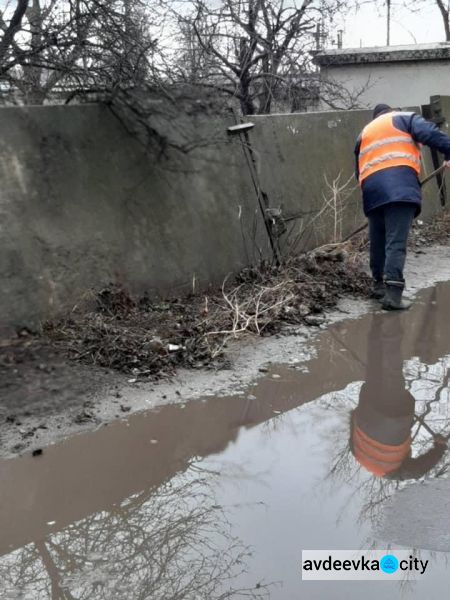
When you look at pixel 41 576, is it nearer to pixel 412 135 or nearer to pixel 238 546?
pixel 238 546

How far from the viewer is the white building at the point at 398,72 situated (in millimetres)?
13406

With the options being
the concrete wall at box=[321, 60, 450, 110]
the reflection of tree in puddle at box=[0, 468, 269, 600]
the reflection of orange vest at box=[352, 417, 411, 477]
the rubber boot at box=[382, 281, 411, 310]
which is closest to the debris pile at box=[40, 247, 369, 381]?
the rubber boot at box=[382, 281, 411, 310]

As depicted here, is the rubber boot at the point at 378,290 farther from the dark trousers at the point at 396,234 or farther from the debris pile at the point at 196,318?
the dark trousers at the point at 396,234

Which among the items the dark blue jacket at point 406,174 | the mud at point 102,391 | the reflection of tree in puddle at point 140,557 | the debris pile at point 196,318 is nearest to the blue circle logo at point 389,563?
the reflection of tree in puddle at point 140,557

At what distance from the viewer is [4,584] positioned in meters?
2.51

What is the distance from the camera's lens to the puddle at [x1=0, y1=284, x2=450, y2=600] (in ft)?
8.29

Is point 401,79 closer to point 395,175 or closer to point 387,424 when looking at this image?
point 395,175

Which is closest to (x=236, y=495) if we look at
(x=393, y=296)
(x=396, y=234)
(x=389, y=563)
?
(x=389, y=563)

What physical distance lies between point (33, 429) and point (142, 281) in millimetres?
1970

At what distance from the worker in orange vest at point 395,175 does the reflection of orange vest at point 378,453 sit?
247 cm

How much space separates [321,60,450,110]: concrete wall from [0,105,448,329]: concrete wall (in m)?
7.29

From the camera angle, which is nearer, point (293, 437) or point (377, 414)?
point (293, 437)

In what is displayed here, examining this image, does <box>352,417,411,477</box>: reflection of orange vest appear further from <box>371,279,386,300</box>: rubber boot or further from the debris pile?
<box>371,279,386,300</box>: rubber boot

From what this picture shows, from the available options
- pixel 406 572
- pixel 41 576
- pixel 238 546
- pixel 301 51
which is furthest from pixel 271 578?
pixel 301 51
